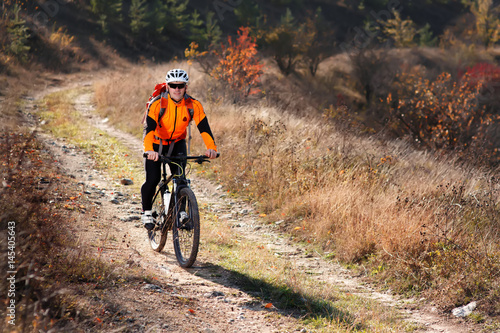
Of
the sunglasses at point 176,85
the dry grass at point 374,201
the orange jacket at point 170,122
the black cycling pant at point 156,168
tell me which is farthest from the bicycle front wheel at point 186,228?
the dry grass at point 374,201

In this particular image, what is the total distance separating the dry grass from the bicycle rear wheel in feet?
6.92

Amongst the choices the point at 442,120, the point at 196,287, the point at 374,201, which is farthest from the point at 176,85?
the point at 442,120

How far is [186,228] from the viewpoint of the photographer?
4.62 meters

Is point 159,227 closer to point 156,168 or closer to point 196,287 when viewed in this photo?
point 156,168

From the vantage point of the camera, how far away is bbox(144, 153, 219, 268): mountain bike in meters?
4.51

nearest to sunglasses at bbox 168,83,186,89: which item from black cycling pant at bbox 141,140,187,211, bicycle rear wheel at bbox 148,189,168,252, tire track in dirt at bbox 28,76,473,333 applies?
black cycling pant at bbox 141,140,187,211

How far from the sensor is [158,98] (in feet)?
15.4

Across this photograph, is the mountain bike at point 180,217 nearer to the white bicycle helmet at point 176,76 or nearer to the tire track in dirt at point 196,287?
the tire track in dirt at point 196,287

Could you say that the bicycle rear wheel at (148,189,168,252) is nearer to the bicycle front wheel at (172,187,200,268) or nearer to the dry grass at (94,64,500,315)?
the bicycle front wheel at (172,187,200,268)

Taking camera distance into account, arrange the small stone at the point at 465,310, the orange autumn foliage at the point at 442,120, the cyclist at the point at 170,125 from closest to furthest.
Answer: the small stone at the point at 465,310, the cyclist at the point at 170,125, the orange autumn foliage at the point at 442,120

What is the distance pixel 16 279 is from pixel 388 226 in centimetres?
419

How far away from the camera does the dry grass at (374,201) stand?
4547mm

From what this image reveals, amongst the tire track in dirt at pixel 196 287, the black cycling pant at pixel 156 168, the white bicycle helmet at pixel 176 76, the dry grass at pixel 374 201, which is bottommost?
the tire track in dirt at pixel 196 287

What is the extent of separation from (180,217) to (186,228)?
0.18 m
